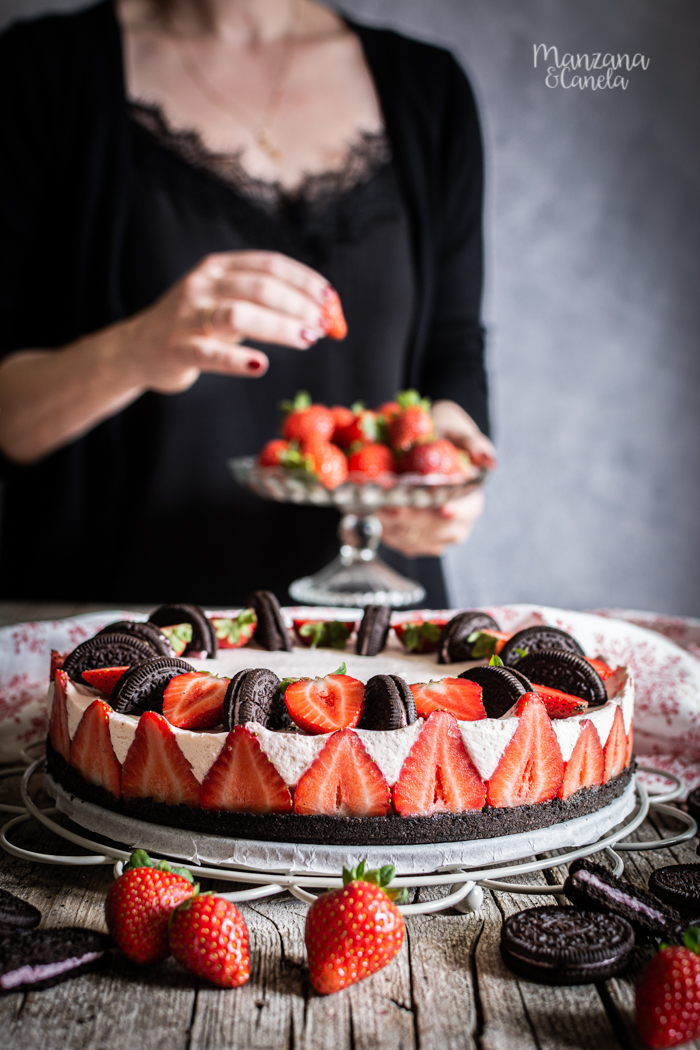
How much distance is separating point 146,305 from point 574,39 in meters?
2.25

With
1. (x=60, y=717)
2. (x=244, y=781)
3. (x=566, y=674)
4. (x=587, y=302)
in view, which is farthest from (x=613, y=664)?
(x=587, y=302)

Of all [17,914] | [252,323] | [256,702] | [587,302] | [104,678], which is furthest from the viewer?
[587,302]

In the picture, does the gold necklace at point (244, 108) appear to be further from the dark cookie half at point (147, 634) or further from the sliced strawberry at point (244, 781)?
the sliced strawberry at point (244, 781)

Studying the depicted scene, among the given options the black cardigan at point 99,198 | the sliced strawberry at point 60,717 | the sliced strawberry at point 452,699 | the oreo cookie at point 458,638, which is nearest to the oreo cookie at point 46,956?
the sliced strawberry at point 60,717

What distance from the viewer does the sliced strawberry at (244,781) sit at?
2.67ft

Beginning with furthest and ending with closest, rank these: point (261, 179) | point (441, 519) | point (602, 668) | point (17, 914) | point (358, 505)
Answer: point (261, 179) < point (441, 519) < point (358, 505) < point (602, 668) < point (17, 914)

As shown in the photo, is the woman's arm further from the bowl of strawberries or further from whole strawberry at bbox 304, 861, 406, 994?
whole strawberry at bbox 304, 861, 406, 994

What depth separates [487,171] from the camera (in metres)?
3.43

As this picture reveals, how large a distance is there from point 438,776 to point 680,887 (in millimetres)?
244

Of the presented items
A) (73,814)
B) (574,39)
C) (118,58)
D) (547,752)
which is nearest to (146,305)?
(118,58)

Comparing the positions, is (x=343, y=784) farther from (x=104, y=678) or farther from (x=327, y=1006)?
(x=104, y=678)

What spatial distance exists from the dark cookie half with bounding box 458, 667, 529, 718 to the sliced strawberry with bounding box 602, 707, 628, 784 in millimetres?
119

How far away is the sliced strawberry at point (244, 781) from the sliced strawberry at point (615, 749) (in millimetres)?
343

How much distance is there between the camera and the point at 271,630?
1229mm
